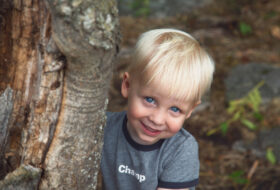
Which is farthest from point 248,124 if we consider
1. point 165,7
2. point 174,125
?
point 165,7

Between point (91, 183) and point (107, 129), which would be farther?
point (107, 129)

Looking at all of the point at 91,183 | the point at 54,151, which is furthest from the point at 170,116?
the point at 54,151

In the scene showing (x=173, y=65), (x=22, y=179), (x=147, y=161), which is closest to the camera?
(x=22, y=179)

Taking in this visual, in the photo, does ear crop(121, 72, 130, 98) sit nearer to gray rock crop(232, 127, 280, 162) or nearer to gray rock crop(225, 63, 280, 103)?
gray rock crop(232, 127, 280, 162)

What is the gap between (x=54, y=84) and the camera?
1555 millimetres

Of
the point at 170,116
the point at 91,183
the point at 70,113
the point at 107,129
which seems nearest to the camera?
the point at 70,113

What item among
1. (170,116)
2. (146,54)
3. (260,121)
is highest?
(146,54)

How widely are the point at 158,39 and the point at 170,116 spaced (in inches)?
17.2

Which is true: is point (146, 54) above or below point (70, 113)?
above

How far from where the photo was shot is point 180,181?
7.55ft

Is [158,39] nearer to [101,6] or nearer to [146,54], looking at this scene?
[146,54]

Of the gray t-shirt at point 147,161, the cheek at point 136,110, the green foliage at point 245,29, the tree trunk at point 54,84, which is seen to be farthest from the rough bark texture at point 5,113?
the green foliage at point 245,29

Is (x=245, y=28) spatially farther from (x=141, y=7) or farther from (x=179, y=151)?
(x=179, y=151)

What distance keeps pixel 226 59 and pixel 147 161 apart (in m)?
3.03
